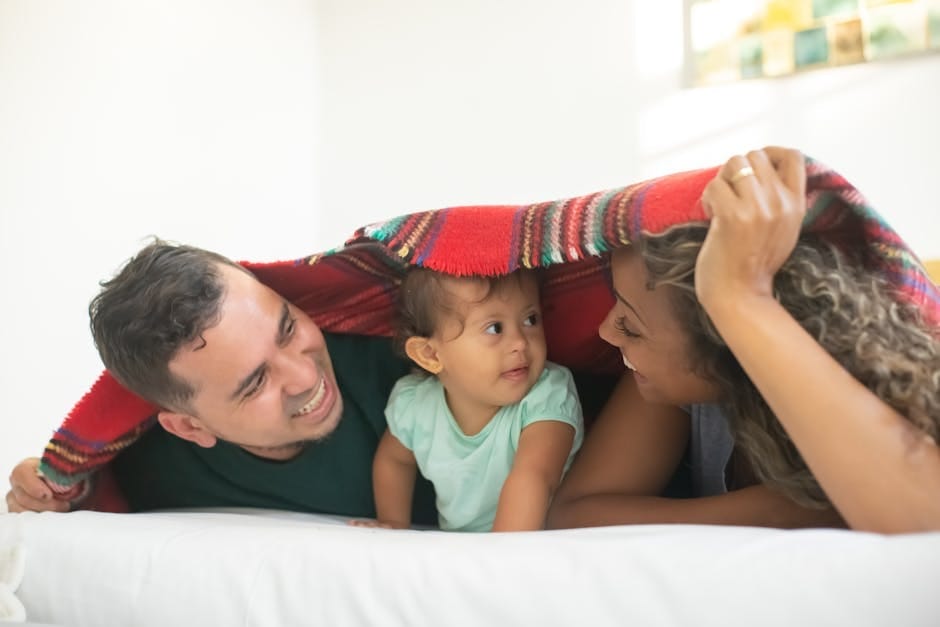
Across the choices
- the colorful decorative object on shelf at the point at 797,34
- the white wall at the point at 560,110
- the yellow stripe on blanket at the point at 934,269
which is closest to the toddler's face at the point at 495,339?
the yellow stripe on blanket at the point at 934,269

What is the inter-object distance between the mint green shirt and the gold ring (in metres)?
0.46

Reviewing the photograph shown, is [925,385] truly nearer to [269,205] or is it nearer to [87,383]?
[87,383]

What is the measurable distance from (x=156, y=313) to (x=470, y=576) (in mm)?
615

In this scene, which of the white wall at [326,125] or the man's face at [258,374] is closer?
the man's face at [258,374]

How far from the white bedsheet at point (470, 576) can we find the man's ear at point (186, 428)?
233 millimetres

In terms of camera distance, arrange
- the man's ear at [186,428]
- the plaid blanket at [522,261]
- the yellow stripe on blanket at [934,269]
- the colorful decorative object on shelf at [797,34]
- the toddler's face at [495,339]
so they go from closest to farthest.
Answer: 1. the plaid blanket at [522,261]
2. the toddler's face at [495,339]
3. the man's ear at [186,428]
4. the yellow stripe on blanket at [934,269]
5. the colorful decorative object on shelf at [797,34]

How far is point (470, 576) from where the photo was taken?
0.79 m

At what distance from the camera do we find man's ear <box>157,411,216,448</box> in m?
1.30

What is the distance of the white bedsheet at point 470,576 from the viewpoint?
66 cm

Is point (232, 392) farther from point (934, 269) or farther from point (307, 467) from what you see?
point (934, 269)

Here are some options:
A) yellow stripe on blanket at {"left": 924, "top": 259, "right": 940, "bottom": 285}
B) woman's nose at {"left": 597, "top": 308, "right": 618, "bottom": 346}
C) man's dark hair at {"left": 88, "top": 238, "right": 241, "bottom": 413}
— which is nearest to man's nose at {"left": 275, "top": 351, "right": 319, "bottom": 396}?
man's dark hair at {"left": 88, "top": 238, "right": 241, "bottom": 413}

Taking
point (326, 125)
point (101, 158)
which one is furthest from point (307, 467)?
point (326, 125)

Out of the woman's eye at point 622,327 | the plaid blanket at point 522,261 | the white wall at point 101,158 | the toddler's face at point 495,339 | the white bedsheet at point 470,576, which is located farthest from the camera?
the white wall at point 101,158

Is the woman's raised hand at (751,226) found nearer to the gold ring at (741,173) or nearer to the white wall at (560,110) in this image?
the gold ring at (741,173)
